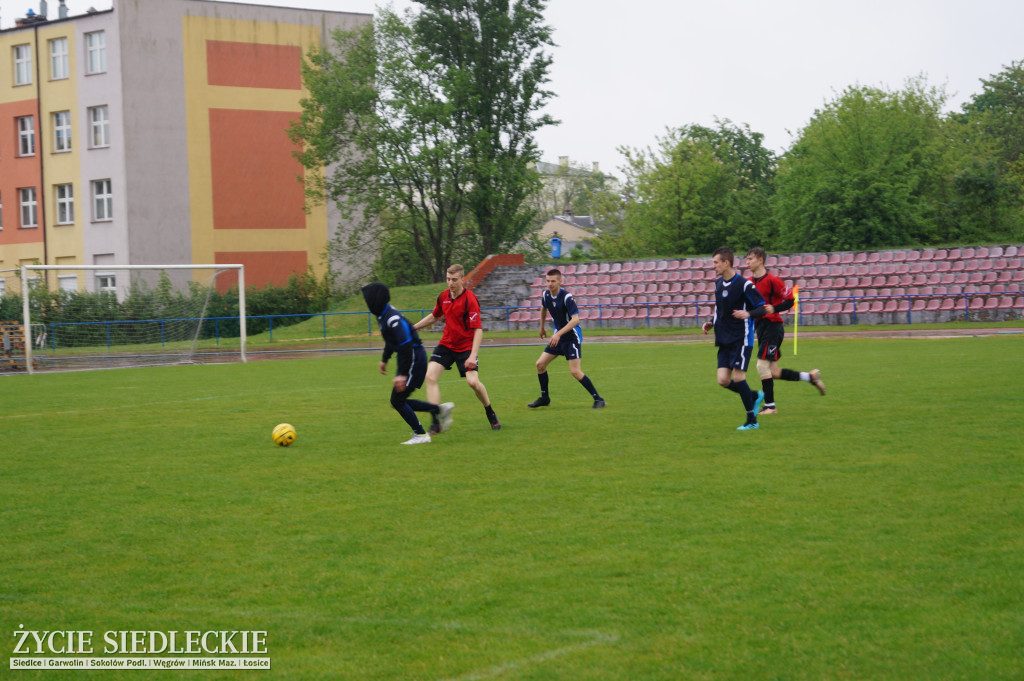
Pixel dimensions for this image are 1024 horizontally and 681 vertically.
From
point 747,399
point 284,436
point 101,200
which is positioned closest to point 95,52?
point 101,200

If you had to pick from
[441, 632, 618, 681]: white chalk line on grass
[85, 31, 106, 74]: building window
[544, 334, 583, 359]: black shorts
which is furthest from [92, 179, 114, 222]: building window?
[441, 632, 618, 681]: white chalk line on grass

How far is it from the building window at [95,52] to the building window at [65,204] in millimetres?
5596

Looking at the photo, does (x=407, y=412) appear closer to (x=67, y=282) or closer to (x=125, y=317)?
(x=67, y=282)

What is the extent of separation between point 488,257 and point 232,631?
39.0 metres

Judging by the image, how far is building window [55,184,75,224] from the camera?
46.3m

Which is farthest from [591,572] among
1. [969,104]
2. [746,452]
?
[969,104]

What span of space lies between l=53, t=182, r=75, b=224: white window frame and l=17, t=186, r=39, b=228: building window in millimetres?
1342

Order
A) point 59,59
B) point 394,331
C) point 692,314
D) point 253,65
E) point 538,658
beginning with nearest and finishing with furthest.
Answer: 1. point 538,658
2. point 394,331
3. point 692,314
4. point 59,59
5. point 253,65

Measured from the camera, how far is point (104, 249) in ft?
149

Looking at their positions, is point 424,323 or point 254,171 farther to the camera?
point 254,171

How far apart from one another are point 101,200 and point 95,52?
6.76m

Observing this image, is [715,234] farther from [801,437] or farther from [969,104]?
[969,104]

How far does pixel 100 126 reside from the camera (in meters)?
45.4

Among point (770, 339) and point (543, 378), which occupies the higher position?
point (770, 339)
